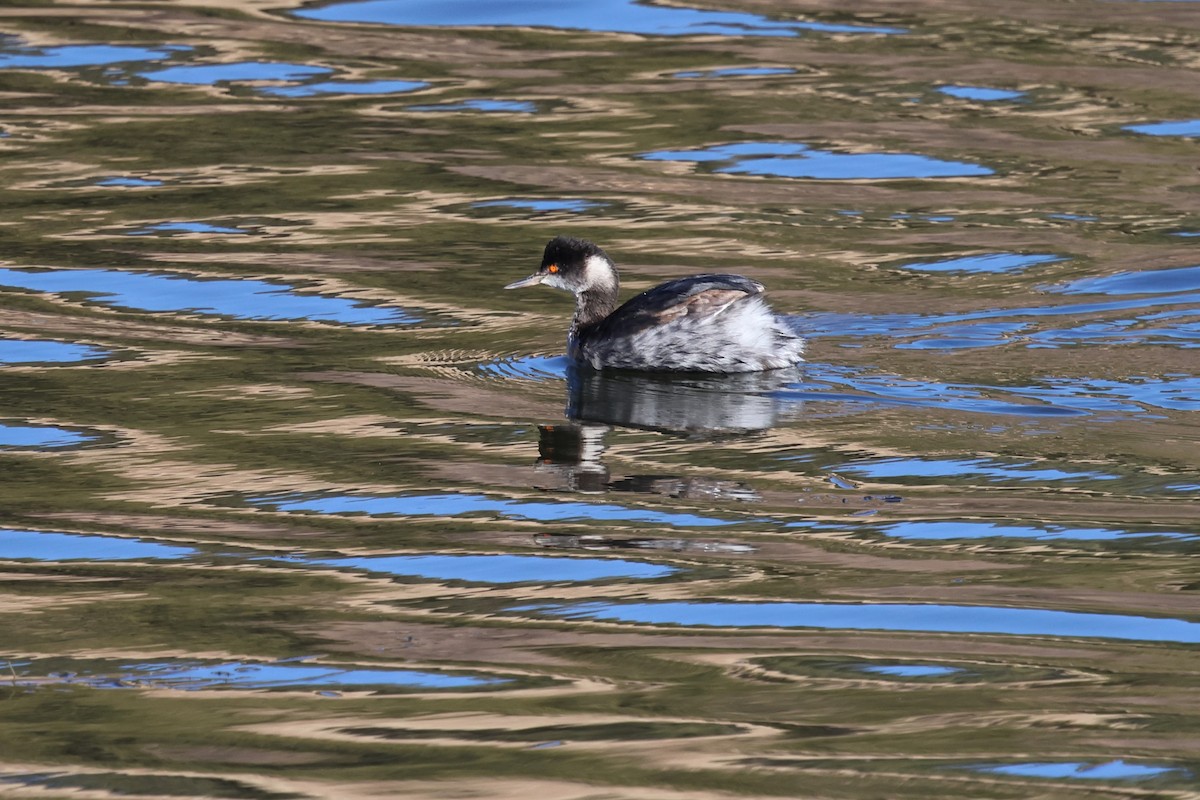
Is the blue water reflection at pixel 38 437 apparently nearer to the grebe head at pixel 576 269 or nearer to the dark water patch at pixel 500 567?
the dark water patch at pixel 500 567

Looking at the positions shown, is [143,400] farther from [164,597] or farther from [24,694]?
[24,694]

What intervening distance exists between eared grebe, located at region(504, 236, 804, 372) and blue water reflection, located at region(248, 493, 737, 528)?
7.90ft

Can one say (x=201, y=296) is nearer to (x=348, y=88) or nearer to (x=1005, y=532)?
(x=1005, y=532)

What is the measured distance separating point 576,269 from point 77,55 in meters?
8.98

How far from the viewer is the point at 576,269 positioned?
11.0 m

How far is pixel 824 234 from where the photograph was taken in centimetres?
1302

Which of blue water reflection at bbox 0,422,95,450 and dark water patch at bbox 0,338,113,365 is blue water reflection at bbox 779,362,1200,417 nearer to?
blue water reflection at bbox 0,422,95,450

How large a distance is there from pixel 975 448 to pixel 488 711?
3177mm

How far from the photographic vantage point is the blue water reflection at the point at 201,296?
445 inches

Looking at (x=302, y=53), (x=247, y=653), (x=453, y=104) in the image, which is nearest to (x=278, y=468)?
(x=247, y=653)

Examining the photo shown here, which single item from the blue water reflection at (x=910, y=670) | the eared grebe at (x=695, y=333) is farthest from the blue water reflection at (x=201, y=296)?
the blue water reflection at (x=910, y=670)

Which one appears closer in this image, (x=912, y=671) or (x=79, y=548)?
(x=912, y=671)

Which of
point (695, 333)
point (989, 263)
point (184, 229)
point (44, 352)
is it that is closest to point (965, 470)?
point (695, 333)

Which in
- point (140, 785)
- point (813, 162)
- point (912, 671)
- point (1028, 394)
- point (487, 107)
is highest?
point (487, 107)
